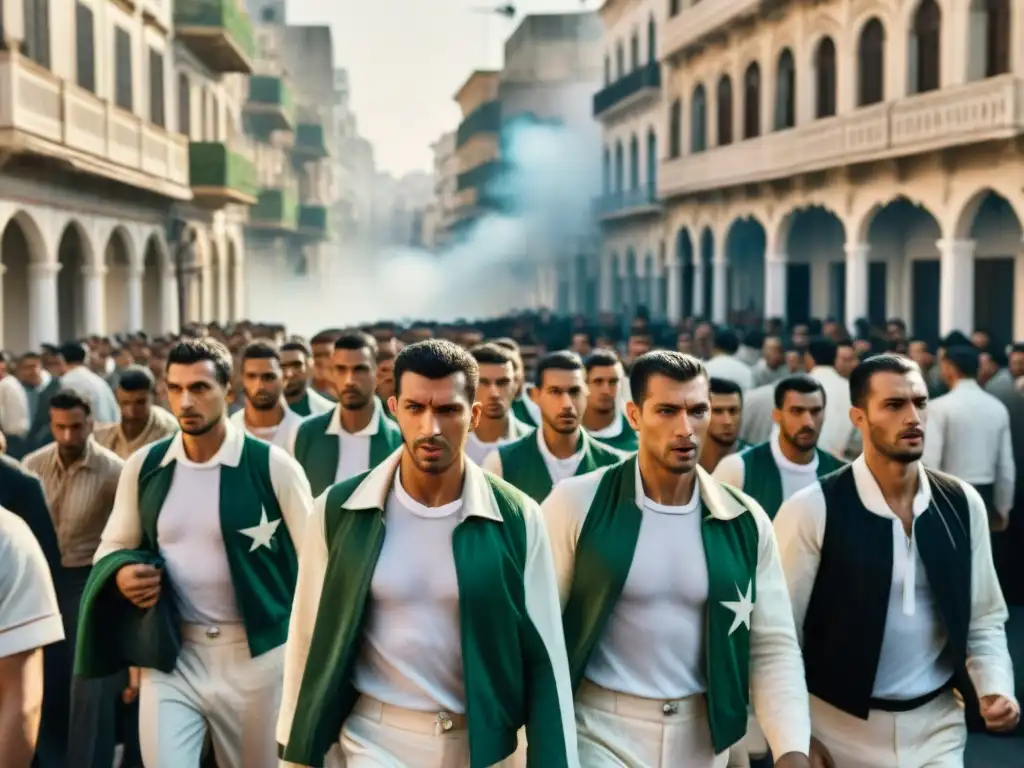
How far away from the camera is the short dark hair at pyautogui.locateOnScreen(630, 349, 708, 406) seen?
4578 millimetres

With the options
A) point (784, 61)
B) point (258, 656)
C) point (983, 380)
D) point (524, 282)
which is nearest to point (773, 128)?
point (784, 61)

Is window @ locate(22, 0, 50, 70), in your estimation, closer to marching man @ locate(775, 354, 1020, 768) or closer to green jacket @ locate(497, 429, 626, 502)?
green jacket @ locate(497, 429, 626, 502)

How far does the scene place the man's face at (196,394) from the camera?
5719 millimetres

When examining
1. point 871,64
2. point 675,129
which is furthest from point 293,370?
point 675,129

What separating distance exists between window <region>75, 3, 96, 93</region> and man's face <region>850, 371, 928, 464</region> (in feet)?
63.2

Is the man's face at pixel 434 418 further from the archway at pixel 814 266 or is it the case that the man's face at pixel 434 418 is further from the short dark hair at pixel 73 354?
the archway at pixel 814 266

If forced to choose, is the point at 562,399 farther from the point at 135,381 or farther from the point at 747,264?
the point at 747,264

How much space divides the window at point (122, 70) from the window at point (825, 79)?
12108mm

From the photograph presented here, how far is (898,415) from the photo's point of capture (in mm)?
4867

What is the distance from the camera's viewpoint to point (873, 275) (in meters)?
28.0

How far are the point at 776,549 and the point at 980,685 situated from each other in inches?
31.5

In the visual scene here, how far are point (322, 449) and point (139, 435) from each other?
101 cm

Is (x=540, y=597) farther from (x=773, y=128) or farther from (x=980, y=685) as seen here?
(x=773, y=128)

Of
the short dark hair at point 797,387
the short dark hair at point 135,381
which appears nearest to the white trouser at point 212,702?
the short dark hair at point 135,381
